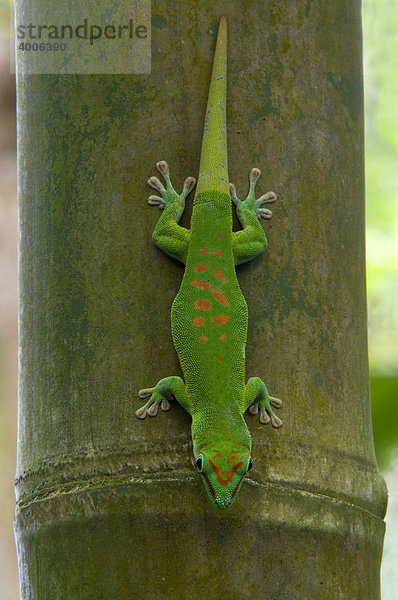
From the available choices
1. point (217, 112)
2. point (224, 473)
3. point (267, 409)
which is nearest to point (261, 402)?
point (267, 409)

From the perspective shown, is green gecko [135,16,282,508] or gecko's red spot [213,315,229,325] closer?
green gecko [135,16,282,508]

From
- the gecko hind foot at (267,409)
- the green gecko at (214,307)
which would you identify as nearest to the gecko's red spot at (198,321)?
the green gecko at (214,307)

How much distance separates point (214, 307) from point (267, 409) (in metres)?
0.46

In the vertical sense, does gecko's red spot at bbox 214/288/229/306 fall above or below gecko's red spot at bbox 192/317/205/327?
above

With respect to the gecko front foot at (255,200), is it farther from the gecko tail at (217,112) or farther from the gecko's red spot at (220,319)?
the gecko's red spot at (220,319)

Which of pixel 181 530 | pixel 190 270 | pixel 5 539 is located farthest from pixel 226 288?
pixel 5 539

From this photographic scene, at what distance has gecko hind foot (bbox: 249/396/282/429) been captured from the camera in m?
1.81

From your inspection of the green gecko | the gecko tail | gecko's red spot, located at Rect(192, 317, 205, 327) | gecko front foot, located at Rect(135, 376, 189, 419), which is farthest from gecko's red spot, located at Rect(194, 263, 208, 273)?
gecko front foot, located at Rect(135, 376, 189, 419)

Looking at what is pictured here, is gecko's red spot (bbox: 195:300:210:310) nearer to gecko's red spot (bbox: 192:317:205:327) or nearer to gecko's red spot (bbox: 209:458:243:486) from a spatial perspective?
gecko's red spot (bbox: 192:317:205:327)

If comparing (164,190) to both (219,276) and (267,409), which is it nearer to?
(219,276)

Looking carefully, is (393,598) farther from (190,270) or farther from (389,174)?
(389,174)

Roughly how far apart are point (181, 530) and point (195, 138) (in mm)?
915

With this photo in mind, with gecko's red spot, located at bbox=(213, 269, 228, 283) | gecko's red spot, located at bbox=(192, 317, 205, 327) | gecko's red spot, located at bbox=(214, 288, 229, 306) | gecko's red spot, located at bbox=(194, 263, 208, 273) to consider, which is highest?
gecko's red spot, located at bbox=(194, 263, 208, 273)

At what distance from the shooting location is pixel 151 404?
1777mm
